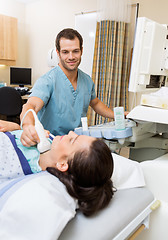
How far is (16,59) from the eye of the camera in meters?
4.41

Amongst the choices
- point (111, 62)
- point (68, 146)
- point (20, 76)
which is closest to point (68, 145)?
point (68, 146)

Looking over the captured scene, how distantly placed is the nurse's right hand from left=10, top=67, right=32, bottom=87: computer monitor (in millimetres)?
3572

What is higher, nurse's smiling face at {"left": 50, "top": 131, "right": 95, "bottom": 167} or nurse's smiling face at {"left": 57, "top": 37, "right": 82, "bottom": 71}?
nurse's smiling face at {"left": 57, "top": 37, "right": 82, "bottom": 71}

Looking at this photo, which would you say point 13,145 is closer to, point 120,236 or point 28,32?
point 120,236

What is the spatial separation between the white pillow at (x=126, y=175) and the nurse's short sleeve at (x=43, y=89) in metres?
0.62

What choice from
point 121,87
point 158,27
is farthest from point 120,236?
point 121,87

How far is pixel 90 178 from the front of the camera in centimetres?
84

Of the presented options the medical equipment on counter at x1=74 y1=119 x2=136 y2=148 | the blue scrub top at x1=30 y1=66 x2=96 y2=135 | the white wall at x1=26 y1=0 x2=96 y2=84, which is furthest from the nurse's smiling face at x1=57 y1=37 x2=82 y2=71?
the white wall at x1=26 y1=0 x2=96 y2=84

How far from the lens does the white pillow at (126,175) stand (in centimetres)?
106

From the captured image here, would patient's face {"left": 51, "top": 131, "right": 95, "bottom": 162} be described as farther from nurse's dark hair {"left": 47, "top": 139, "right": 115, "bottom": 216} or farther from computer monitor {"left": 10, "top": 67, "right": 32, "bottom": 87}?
computer monitor {"left": 10, "top": 67, "right": 32, "bottom": 87}

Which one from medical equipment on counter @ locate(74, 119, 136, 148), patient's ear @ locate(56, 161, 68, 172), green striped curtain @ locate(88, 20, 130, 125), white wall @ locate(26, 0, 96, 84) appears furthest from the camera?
white wall @ locate(26, 0, 96, 84)

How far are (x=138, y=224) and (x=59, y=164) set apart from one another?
398 mm

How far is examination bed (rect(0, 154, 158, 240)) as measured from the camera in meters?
0.67

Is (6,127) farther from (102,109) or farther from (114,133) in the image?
(102,109)
